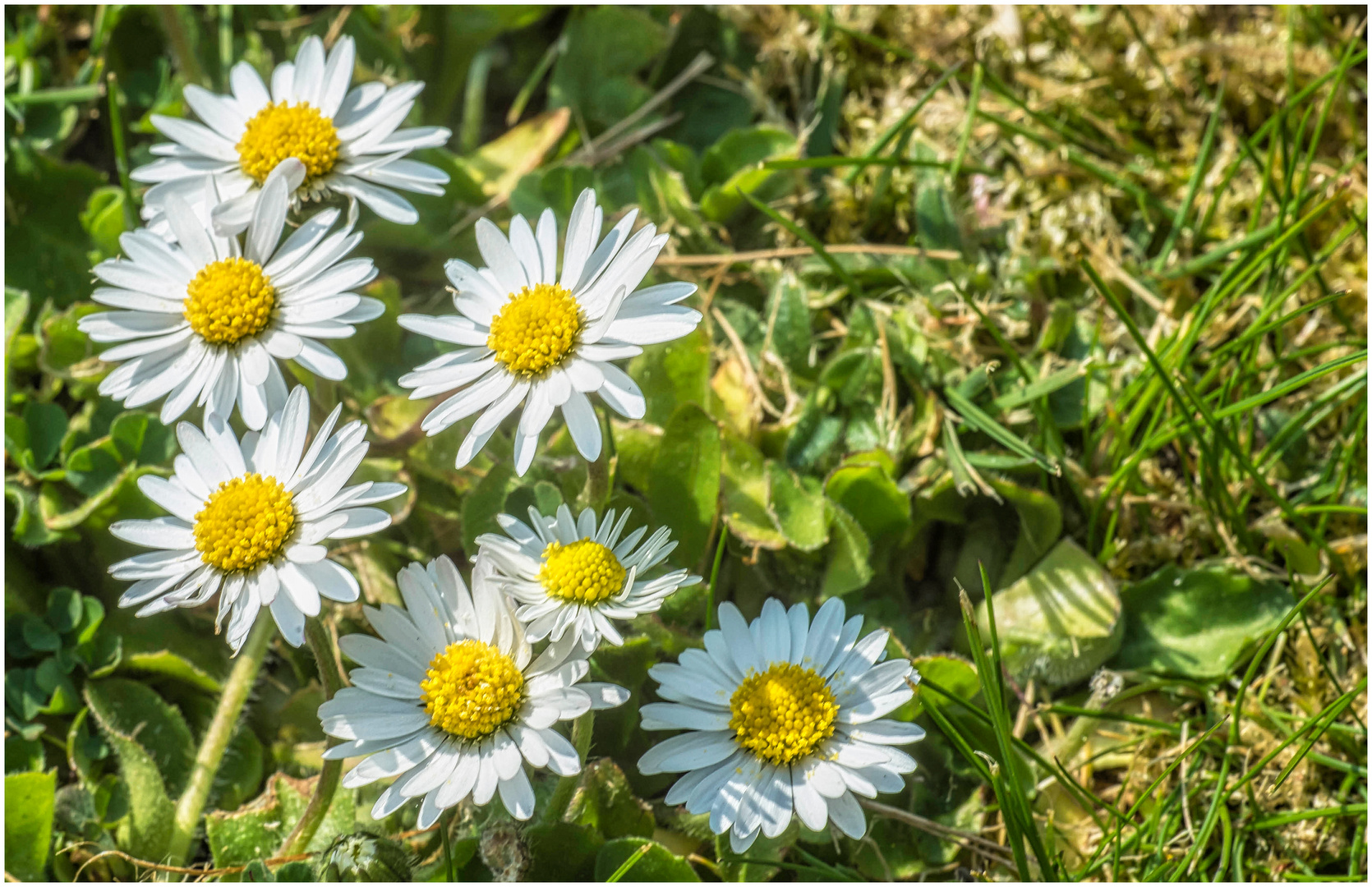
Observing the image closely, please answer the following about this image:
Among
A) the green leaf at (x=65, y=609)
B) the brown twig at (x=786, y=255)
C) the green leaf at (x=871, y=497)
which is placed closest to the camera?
the green leaf at (x=871, y=497)

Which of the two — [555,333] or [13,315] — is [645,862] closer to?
[555,333]

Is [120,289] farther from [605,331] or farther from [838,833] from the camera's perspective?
[838,833]

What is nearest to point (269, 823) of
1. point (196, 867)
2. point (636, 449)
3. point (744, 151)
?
point (196, 867)

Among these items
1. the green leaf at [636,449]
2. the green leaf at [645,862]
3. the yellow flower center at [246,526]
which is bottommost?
the green leaf at [645,862]

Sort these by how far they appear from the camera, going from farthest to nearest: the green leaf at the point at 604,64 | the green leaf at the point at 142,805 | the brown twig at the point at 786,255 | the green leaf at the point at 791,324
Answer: the green leaf at the point at 604,64 < the brown twig at the point at 786,255 < the green leaf at the point at 791,324 < the green leaf at the point at 142,805

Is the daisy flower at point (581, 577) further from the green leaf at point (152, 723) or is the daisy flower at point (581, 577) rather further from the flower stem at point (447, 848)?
the green leaf at point (152, 723)

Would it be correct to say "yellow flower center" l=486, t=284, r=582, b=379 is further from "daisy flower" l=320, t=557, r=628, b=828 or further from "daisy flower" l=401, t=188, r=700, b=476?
"daisy flower" l=320, t=557, r=628, b=828

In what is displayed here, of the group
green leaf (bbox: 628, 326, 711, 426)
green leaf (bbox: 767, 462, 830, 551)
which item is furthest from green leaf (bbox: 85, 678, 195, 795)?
green leaf (bbox: 767, 462, 830, 551)

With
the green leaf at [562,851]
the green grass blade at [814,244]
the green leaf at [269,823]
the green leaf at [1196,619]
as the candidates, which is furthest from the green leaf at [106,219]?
the green leaf at [1196,619]
